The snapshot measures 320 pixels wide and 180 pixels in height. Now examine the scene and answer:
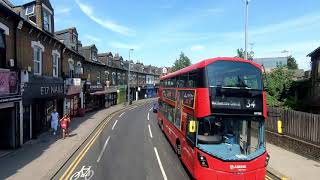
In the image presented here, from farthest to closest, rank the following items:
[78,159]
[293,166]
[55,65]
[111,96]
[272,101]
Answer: [111,96], [272,101], [55,65], [78,159], [293,166]

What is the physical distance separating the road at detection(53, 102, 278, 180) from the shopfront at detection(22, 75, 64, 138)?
3.73 m

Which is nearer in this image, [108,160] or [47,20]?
[108,160]

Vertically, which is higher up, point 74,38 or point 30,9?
point 30,9

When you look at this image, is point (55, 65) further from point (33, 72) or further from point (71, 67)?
point (33, 72)

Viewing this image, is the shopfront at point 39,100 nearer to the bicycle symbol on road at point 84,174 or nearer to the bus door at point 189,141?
the bicycle symbol on road at point 84,174

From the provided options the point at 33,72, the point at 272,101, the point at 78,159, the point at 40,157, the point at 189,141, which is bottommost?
the point at 78,159

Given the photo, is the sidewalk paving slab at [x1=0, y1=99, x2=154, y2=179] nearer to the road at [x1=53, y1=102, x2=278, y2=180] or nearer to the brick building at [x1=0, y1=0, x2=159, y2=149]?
the road at [x1=53, y1=102, x2=278, y2=180]

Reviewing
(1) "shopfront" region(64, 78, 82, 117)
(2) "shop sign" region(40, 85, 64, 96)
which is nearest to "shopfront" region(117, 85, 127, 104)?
(1) "shopfront" region(64, 78, 82, 117)

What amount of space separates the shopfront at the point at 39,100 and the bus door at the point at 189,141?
34.7 feet

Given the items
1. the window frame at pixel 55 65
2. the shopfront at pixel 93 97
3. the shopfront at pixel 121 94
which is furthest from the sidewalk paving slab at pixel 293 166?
the shopfront at pixel 121 94

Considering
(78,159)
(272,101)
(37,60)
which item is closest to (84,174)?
(78,159)

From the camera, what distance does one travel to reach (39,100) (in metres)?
22.0

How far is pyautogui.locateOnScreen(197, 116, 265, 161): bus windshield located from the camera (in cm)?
1122

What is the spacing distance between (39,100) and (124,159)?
8981 mm
